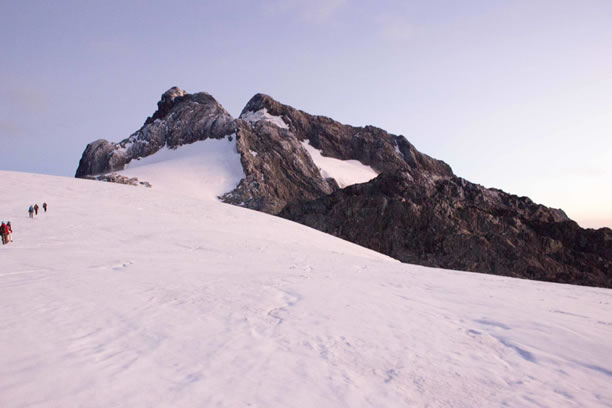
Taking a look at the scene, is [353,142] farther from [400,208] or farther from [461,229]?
[461,229]

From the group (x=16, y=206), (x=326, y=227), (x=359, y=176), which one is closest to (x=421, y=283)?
(x=16, y=206)

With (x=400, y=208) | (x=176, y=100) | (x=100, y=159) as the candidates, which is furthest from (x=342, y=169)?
(x=100, y=159)

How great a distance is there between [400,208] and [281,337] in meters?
58.5

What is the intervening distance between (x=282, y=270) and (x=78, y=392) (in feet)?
28.7

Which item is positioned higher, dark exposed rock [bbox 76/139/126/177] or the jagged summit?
the jagged summit

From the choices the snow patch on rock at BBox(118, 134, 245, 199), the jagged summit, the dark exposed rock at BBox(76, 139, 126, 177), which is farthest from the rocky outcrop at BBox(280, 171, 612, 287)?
the jagged summit

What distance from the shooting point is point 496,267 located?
50.7 m

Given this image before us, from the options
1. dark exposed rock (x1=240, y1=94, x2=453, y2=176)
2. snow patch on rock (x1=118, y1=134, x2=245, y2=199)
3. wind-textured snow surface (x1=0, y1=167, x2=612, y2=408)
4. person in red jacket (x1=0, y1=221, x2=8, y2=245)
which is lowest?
wind-textured snow surface (x1=0, y1=167, x2=612, y2=408)

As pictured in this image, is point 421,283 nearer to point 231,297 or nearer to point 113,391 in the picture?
point 231,297

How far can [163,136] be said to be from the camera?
10156 cm

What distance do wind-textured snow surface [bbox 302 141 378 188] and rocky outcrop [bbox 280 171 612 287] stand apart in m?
32.1

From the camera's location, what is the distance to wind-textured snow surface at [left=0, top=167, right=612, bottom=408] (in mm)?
4508

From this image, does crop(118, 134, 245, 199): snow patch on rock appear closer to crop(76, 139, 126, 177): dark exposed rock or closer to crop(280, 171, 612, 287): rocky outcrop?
crop(76, 139, 126, 177): dark exposed rock

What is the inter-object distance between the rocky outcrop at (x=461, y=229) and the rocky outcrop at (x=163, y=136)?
133 ft
